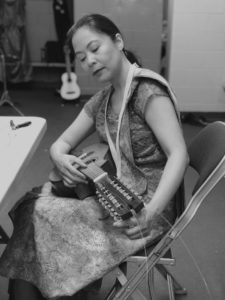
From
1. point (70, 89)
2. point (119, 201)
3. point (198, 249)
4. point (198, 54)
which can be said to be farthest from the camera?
point (70, 89)

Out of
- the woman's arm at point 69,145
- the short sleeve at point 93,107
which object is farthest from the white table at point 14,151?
the short sleeve at point 93,107

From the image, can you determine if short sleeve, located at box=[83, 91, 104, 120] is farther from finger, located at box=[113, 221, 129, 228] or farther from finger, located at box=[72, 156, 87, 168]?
finger, located at box=[113, 221, 129, 228]

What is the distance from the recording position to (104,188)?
1.06m

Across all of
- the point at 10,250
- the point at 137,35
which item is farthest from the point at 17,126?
the point at 137,35

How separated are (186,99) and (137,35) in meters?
→ 0.91

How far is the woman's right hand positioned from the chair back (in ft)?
1.13

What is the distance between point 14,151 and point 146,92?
44 centimetres

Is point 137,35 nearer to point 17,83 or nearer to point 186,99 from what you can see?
point 186,99

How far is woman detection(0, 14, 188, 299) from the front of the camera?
1.13 m

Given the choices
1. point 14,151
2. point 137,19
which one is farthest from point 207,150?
point 137,19

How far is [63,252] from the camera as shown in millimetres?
1149

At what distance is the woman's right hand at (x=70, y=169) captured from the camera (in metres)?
1.26

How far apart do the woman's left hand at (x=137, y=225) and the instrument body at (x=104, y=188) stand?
0.17ft

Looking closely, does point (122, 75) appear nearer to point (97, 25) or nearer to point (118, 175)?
point (97, 25)
